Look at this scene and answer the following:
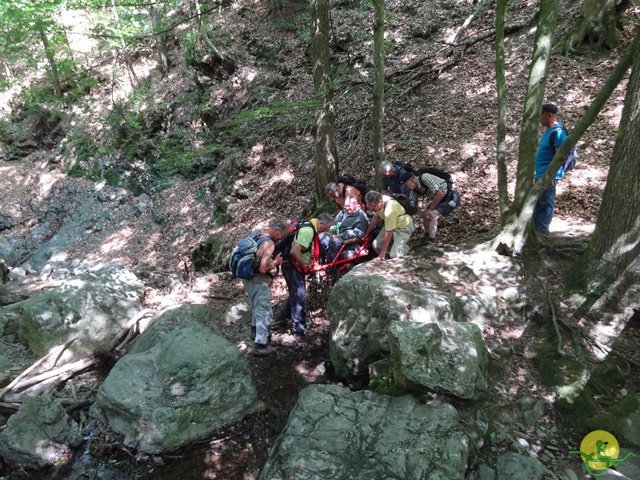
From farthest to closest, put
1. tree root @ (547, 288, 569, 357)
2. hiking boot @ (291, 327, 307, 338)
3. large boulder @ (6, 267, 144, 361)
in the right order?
large boulder @ (6, 267, 144, 361)
hiking boot @ (291, 327, 307, 338)
tree root @ (547, 288, 569, 357)

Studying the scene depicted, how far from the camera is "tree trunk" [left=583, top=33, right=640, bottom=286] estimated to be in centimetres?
387

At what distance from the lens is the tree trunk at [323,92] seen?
7.70m

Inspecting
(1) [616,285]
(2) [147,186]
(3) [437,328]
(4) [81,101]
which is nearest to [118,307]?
(3) [437,328]

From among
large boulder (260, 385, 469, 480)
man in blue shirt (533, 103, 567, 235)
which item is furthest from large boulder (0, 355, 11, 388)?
man in blue shirt (533, 103, 567, 235)

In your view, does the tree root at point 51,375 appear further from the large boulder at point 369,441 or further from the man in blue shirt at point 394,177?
the man in blue shirt at point 394,177

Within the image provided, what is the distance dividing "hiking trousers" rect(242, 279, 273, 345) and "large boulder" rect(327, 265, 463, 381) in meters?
1.15

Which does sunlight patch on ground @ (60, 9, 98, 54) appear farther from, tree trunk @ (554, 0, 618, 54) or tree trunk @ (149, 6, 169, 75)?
tree trunk @ (554, 0, 618, 54)

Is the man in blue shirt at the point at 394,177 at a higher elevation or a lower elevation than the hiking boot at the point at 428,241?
higher

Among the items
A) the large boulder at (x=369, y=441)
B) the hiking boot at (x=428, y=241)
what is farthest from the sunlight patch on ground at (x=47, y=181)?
the large boulder at (x=369, y=441)

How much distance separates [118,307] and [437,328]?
5637 millimetres

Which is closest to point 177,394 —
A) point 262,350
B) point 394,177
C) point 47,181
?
point 262,350

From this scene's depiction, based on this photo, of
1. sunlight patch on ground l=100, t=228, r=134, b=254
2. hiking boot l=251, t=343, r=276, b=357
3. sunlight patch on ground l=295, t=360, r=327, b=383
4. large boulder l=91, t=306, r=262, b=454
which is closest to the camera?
large boulder l=91, t=306, r=262, b=454

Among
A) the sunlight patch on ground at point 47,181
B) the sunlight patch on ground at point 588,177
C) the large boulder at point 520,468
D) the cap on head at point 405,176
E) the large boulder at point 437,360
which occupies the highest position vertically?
the cap on head at point 405,176

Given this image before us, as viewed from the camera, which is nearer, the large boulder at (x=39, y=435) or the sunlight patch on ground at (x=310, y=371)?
the large boulder at (x=39, y=435)
